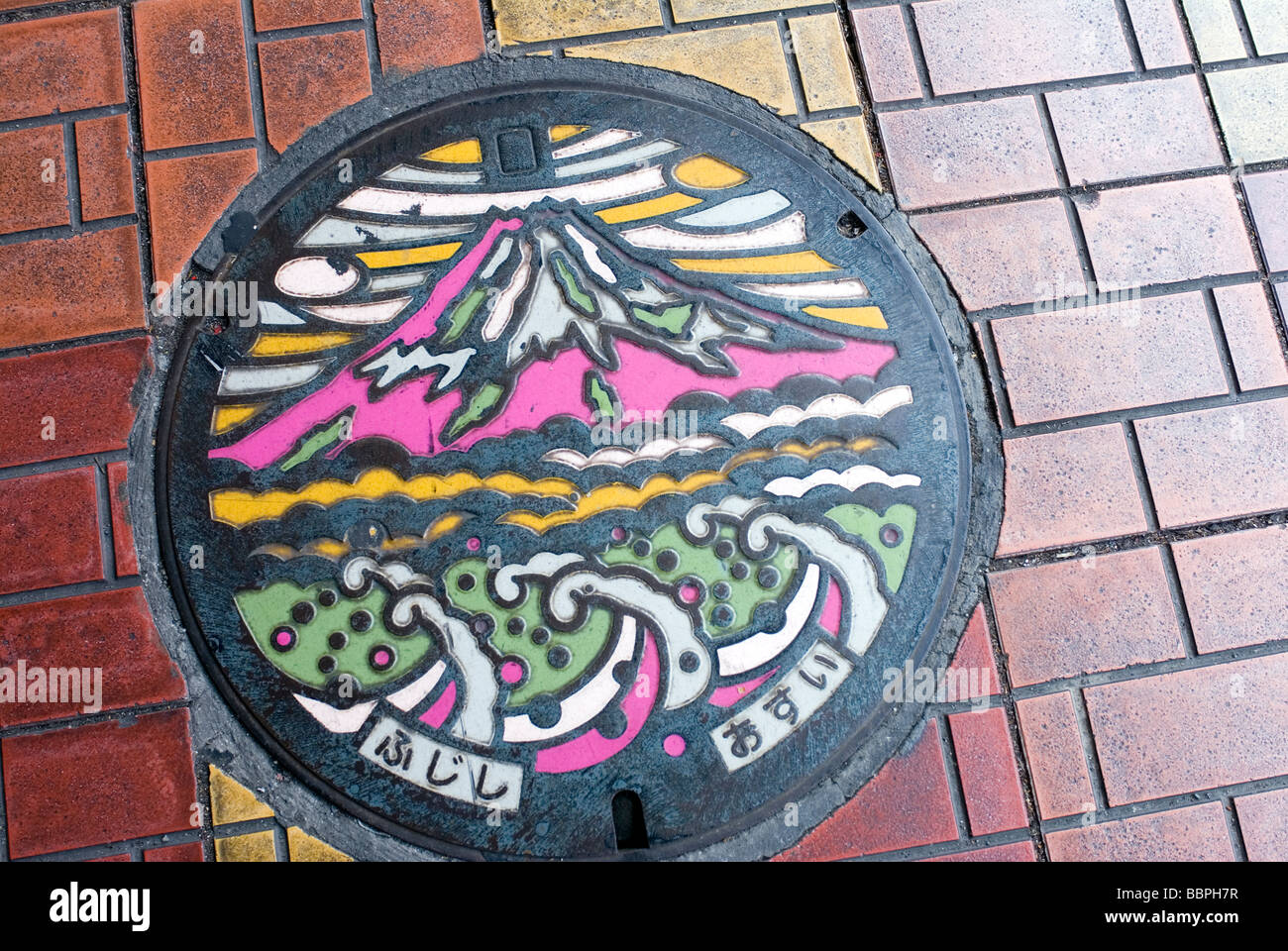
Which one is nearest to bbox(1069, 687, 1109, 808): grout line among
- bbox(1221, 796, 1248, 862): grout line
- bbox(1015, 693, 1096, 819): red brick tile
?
bbox(1015, 693, 1096, 819): red brick tile

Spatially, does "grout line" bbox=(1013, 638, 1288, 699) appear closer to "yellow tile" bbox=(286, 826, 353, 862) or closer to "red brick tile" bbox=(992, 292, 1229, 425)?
"red brick tile" bbox=(992, 292, 1229, 425)

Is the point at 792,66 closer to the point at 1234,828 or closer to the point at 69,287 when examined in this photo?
the point at 69,287

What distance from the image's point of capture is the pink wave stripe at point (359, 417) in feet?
4.92

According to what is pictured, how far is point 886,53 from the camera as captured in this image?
1.75m

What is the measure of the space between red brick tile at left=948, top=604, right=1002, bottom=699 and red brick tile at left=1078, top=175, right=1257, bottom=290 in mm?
730

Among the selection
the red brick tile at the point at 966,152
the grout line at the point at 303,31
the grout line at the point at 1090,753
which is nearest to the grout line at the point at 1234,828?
the grout line at the point at 1090,753

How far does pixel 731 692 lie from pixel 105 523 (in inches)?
44.3

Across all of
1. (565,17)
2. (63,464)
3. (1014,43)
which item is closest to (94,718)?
(63,464)

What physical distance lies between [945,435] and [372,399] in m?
1.03

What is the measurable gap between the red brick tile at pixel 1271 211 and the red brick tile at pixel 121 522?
7.21 feet

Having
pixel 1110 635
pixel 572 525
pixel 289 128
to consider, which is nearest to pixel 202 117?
pixel 289 128

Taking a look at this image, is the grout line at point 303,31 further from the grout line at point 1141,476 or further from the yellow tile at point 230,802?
the grout line at point 1141,476

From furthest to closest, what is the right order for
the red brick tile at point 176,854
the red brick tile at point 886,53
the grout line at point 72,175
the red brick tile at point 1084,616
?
the red brick tile at point 886,53
the grout line at point 72,175
the red brick tile at point 1084,616
the red brick tile at point 176,854

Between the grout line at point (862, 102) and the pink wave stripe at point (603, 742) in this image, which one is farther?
the grout line at point (862, 102)
